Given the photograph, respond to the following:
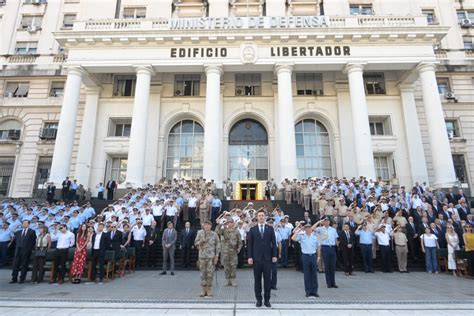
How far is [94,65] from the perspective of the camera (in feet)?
72.4

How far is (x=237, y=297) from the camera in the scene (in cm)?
760

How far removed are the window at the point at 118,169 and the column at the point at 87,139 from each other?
5.90 feet

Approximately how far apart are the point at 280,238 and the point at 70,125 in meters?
17.6

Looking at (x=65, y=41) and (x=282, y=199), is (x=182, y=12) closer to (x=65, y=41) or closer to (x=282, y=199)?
(x=65, y=41)

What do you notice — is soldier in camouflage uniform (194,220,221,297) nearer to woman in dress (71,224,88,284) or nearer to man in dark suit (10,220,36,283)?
woman in dress (71,224,88,284)

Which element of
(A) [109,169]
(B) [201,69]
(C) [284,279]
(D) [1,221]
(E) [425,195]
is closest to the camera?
(C) [284,279]

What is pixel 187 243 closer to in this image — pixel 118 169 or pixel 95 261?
pixel 95 261

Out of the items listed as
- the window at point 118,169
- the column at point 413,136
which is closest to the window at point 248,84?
the window at point 118,169

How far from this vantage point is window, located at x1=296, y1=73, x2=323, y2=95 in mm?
25188

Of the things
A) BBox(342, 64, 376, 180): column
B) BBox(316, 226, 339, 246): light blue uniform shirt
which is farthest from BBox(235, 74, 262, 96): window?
BBox(316, 226, 339, 246): light blue uniform shirt

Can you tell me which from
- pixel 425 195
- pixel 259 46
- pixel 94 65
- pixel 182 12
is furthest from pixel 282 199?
pixel 182 12

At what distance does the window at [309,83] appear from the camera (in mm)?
25188

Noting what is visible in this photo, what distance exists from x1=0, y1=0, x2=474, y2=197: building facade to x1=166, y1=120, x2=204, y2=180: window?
12 cm

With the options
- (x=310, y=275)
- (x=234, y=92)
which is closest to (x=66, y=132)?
(x=234, y=92)
